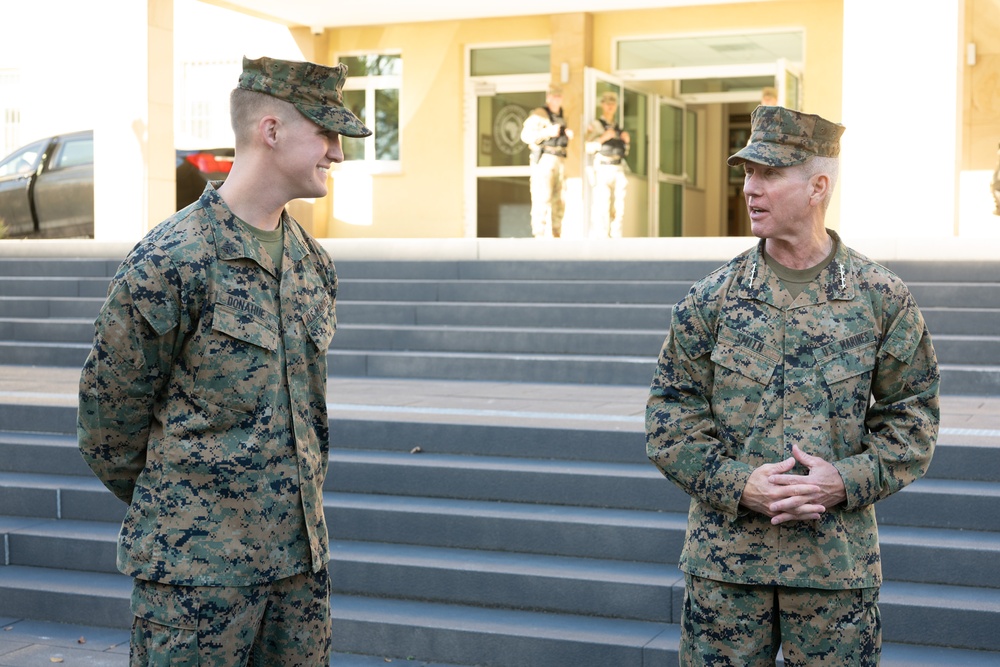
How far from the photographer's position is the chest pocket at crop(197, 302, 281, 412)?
116 inches

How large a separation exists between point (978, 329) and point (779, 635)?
20.4ft

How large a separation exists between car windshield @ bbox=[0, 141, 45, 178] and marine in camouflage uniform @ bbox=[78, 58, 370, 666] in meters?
15.9

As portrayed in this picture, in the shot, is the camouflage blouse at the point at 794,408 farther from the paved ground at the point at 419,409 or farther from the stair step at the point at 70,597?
the stair step at the point at 70,597

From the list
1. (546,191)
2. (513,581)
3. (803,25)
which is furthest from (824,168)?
(803,25)

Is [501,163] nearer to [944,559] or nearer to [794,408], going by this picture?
[944,559]

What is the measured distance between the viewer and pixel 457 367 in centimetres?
927

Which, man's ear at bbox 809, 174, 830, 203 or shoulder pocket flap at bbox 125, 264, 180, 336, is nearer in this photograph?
shoulder pocket flap at bbox 125, 264, 180, 336

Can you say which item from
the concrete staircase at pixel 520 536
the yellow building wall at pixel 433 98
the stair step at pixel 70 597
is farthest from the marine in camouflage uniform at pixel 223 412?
the yellow building wall at pixel 433 98

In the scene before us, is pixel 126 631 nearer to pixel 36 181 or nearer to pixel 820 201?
pixel 820 201

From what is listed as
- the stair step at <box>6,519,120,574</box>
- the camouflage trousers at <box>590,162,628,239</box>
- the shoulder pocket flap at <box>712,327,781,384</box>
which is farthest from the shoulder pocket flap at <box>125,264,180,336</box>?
the camouflage trousers at <box>590,162,628,239</box>

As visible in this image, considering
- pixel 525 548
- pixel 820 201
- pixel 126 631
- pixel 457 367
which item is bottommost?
pixel 126 631

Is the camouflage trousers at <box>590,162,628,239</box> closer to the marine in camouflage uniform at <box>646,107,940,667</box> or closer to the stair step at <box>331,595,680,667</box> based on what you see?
the stair step at <box>331,595,680,667</box>

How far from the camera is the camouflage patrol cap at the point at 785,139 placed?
3.20 metres

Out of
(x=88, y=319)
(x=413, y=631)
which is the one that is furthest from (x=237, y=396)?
(x=88, y=319)
